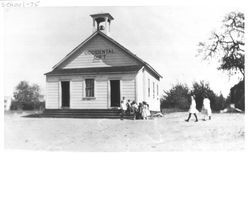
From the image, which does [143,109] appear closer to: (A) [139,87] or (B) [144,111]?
(B) [144,111]

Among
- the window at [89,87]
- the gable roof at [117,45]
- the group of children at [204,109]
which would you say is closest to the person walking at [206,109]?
the group of children at [204,109]

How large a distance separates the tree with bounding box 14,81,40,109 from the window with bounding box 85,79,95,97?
1.03 m

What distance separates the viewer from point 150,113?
21.1ft

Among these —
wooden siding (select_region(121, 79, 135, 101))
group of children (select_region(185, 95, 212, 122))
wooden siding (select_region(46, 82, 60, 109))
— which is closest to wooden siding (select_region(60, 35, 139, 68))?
wooden siding (select_region(121, 79, 135, 101))

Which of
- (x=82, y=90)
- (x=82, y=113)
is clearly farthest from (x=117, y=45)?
(x=82, y=113)

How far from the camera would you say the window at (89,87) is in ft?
22.6

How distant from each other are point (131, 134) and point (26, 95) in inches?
93.5

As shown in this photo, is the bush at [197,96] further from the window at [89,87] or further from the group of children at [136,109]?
the window at [89,87]

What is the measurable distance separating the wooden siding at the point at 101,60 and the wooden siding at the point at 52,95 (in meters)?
0.63

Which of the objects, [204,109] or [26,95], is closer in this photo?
[204,109]

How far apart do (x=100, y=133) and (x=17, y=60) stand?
228 cm

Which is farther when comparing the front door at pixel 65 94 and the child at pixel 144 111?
the front door at pixel 65 94

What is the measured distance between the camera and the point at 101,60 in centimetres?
682

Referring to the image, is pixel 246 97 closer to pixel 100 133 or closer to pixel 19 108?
pixel 100 133
